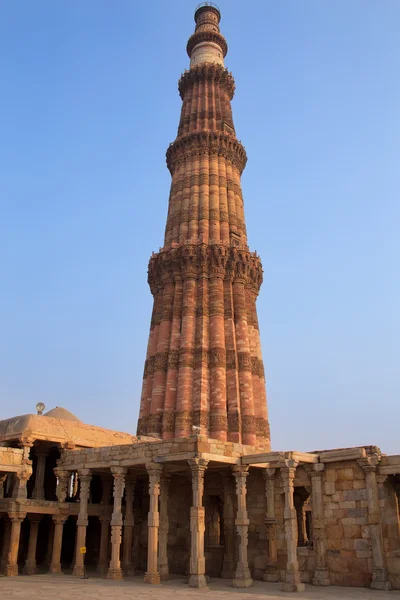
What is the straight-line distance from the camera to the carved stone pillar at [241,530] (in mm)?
18766

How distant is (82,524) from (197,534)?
19.6 ft

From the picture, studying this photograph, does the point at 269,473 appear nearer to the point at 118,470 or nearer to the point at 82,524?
the point at 118,470

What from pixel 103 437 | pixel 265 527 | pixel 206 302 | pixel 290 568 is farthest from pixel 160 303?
pixel 290 568

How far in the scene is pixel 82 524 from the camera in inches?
882

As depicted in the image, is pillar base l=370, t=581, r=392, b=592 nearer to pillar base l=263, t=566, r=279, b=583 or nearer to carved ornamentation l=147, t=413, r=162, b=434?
pillar base l=263, t=566, r=279, b=583

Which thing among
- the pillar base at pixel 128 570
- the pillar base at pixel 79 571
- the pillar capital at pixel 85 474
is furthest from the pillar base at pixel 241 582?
the pillar capital at pixel 85 474

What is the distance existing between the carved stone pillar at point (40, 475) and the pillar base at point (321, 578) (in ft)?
39.0

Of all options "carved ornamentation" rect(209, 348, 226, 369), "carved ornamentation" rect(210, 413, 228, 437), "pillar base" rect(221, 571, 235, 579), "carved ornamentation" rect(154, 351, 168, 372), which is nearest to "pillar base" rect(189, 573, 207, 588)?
"pillar base" rect(221, 571, 235, 579)

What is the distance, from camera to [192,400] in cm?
3130

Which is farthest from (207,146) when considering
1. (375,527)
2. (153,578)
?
(153,578)

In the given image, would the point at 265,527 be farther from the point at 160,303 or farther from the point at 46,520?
the point at 160,303

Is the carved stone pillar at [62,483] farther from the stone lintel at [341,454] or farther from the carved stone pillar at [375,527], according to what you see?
the carved stone pillar at [375,527]

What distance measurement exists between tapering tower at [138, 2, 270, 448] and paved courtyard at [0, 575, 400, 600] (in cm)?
1111

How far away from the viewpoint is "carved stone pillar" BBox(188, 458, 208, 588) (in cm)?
1802
